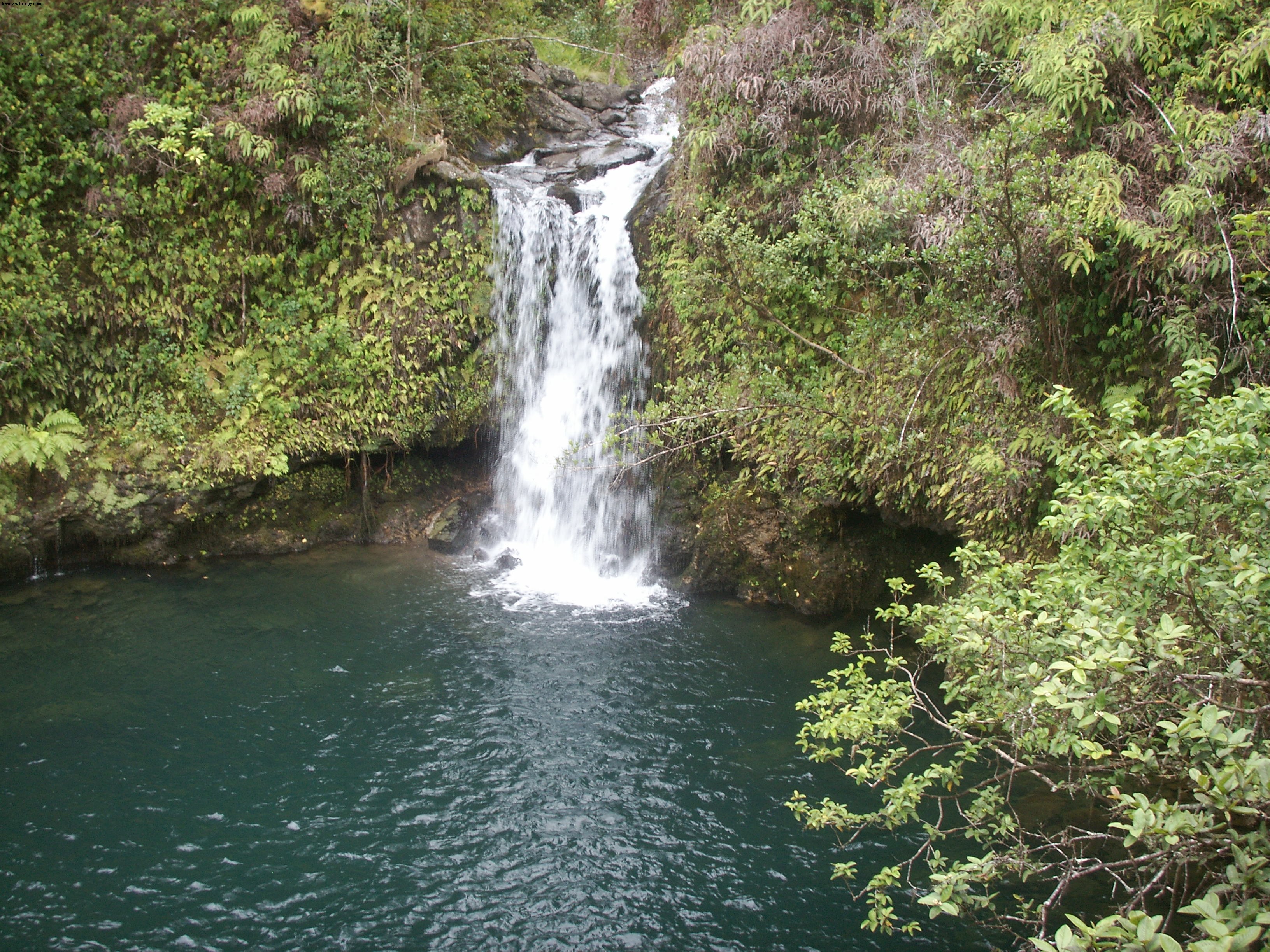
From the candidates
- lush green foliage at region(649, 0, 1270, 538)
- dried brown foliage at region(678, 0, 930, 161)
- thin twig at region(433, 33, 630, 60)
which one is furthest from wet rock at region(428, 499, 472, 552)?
thin twig at region(433, 33, 630, 60)

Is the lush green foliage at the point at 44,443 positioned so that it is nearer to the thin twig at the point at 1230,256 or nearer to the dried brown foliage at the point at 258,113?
the dried brown foliage at the point at 258,113

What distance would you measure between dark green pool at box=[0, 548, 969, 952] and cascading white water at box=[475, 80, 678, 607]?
2.37 m

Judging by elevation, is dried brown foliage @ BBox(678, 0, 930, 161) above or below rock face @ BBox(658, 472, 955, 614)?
above

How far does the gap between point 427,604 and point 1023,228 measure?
25.5ft

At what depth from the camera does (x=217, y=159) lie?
38.6 feet

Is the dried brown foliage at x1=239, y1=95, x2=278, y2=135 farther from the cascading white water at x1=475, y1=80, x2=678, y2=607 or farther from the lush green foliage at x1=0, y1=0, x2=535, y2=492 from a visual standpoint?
the cascading white water at x1=475, y1=80, x2=678, y2=607

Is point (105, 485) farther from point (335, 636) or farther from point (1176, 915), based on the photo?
point (1176, 915)

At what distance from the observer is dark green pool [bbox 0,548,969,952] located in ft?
18.4

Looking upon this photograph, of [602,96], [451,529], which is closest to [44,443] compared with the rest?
[451,529]

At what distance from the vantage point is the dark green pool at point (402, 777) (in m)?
5.61

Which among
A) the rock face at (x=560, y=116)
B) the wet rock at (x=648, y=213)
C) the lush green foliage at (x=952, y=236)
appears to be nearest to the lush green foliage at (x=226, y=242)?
the wet rock at (x=648, y=213)

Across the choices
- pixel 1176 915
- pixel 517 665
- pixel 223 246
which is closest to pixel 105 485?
pixel 223 246

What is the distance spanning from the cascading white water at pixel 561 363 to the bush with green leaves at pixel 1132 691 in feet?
24.2

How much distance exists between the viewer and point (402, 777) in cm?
711
